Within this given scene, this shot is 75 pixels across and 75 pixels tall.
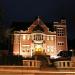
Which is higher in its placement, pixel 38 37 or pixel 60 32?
pixel 60 32

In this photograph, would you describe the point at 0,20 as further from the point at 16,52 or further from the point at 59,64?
the point at 16,52

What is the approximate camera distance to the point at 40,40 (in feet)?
228

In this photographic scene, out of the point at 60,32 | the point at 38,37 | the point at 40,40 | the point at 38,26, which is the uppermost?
the point at 38,26

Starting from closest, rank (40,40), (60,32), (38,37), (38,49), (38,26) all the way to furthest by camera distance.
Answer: (38,49) < (40,40) < (38,37) < (60,32) < (38,26)

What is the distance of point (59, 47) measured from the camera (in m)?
71.4

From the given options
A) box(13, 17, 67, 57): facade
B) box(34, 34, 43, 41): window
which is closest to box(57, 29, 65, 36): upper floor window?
box(13, 17, 67, 57): facade

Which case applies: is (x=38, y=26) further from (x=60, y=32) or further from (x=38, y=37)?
(x=60, y=32)

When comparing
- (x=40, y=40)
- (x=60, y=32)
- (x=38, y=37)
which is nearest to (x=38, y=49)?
(x=40, y=40)

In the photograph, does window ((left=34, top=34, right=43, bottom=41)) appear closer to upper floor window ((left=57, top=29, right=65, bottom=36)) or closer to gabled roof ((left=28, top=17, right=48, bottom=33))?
gabled roof ((left=28, top=17, right=48, bottom=33))

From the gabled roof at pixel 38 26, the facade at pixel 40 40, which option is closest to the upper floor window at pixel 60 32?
the facade at pixel 40 40

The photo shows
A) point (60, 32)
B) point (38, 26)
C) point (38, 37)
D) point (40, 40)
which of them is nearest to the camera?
point (40, 40)

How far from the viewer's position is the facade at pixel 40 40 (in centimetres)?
6950

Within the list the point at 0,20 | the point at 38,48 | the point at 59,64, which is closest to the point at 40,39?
the point at 38,48

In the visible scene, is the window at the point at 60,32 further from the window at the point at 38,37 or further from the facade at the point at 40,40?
the window at the point at 38,37
